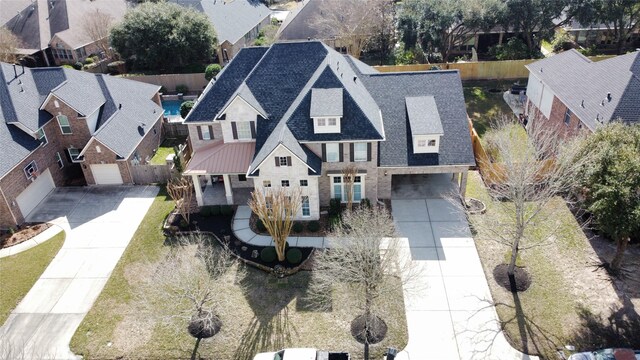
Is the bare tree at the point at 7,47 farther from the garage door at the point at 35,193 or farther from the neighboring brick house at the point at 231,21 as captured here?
the garage door at the point at 35,193

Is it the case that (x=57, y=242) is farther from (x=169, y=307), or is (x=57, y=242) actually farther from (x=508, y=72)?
(x=508, y=72)

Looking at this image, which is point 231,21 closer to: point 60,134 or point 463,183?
point 60,134

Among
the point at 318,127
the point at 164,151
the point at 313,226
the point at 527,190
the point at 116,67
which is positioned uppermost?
the point at 318,127

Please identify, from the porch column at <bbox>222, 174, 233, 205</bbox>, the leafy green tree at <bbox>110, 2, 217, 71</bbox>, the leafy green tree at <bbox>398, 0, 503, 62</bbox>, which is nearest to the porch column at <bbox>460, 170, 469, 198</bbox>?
the porch column at <bbox>222, 174, 233, 205</bbox>

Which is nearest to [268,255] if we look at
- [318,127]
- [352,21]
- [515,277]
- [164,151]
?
[318,127]

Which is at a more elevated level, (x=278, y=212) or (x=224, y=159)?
(x=224, y=159)

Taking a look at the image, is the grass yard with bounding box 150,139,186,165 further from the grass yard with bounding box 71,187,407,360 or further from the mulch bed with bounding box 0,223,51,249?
the grass yard with bounding box 71,187,407,360
